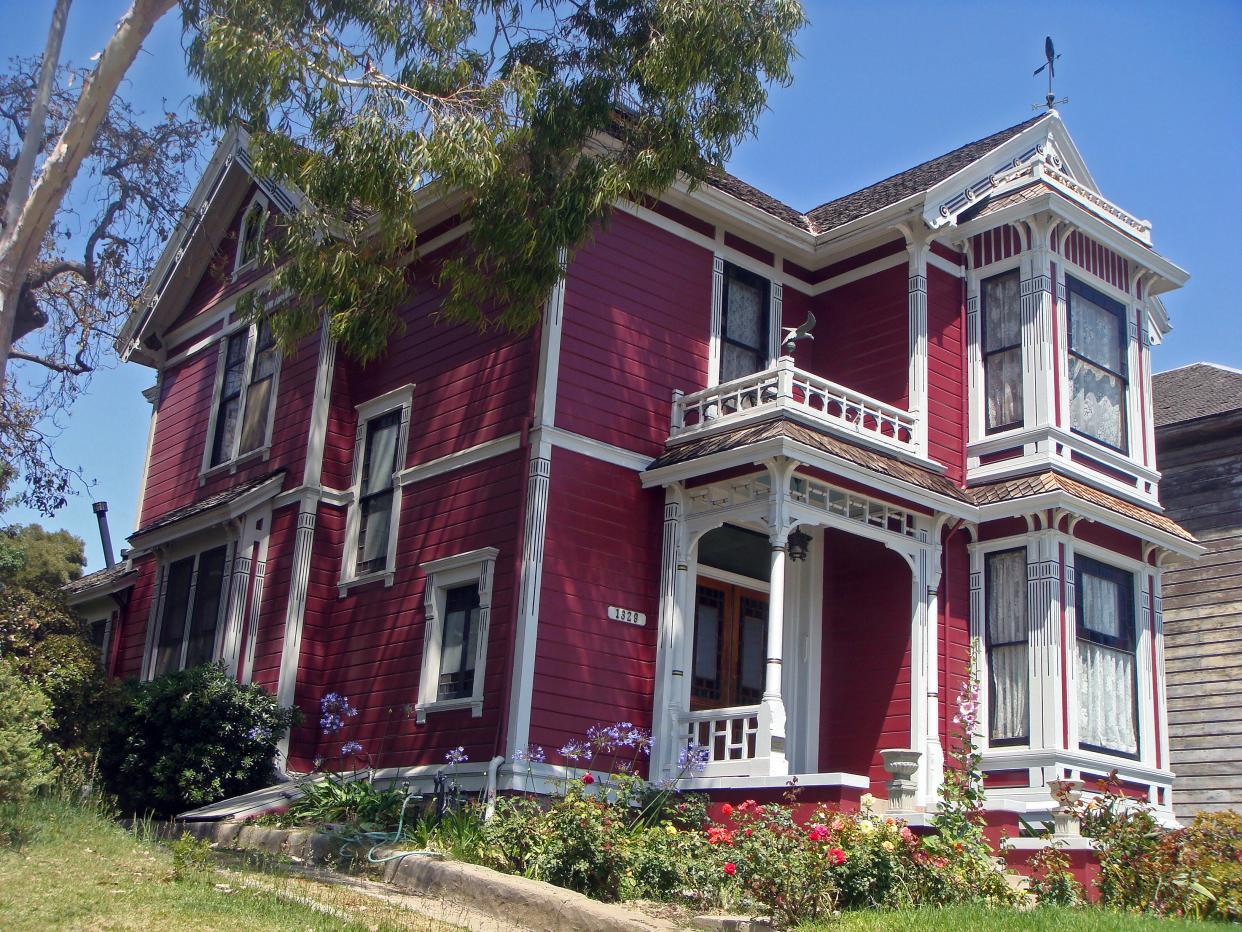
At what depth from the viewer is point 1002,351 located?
18.8 meters

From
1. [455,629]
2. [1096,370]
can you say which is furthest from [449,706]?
[1096,370]

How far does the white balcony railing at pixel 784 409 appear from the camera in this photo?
16469 mm

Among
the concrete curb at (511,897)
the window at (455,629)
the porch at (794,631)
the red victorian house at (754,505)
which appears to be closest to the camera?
the concrete curb at (511,897)

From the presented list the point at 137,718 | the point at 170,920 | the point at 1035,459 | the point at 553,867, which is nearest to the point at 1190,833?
the point at 553,867

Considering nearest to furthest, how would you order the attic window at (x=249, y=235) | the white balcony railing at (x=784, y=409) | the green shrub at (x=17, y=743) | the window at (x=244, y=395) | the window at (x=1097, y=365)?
1. the green shrub at (x=17, y=743)
2. the white balcony railing at (x=784, y=409)
3. the window at (x=1097, y=365)
4. the window at (x=244, y=395)
5. the attic window at (x=249, y=235)

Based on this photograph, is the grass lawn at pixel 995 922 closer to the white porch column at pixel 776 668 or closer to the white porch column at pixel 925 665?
the white porch column at pixel 776 668

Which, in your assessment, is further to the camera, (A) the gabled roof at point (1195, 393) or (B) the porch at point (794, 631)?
(A) the gabled roof at point (1195, 393)

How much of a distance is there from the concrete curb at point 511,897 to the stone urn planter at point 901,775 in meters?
4.24

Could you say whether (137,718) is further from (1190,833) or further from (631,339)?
(1190,833)

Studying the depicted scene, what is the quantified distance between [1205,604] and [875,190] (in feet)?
26.6

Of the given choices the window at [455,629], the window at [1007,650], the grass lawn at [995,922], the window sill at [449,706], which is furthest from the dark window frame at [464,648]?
the grass lawn at [995,922]

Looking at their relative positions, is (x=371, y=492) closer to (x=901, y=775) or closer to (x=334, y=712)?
(x=334, y=712)

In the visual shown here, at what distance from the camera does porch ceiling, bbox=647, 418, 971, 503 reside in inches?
623

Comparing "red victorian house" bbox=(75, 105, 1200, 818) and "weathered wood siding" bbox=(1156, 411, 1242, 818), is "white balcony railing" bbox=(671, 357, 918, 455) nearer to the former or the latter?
"red victorian house" bbox=(75, 105, 1200, 818)
